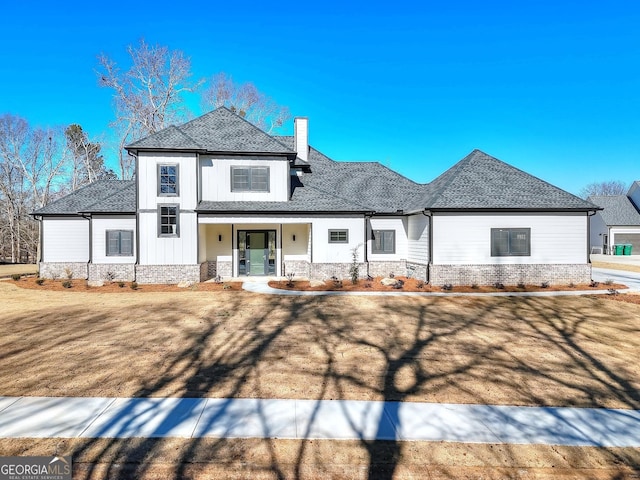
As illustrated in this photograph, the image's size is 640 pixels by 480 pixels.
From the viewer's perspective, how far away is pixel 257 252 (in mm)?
17484

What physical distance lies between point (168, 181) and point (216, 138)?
11.3 feet

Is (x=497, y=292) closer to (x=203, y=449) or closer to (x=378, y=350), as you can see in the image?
(x=378, y=350)

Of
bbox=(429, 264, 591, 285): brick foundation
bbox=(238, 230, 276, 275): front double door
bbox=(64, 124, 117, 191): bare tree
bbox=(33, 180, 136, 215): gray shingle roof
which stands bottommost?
bbox=(429, 264, 591, 285): brick foundation

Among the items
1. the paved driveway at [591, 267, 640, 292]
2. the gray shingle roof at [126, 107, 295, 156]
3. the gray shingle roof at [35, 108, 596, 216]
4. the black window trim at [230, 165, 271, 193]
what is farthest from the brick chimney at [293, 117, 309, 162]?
the paved driveway at [591, 267, 640, 292]

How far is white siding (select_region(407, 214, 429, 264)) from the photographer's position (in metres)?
15.7

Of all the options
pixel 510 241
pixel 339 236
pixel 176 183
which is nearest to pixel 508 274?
pixel 510 241

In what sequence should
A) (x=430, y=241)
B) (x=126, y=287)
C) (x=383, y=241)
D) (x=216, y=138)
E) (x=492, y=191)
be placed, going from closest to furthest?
(x=126, y=287) < (x=430, y=241) < (x=492, y=191) < (x=216, y=138) < (x=383, y=241)

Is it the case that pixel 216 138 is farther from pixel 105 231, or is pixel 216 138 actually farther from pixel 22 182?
pixel 22 182

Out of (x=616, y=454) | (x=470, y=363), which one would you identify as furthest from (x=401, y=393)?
(x=616, y=454)

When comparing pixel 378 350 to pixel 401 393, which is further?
pixel 378 350

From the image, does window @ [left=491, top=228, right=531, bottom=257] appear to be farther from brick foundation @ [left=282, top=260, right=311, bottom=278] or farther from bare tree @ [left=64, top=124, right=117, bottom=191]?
bare tree @ [left=64, top=124, right=117, bottom=191]

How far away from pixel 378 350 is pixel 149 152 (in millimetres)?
13860

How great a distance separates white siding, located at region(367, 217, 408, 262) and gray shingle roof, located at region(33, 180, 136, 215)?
12.6 meters

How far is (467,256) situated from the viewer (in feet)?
50.2
